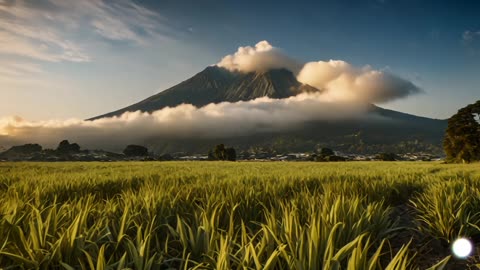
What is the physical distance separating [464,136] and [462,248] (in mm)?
58724

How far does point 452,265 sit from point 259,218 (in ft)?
9.26

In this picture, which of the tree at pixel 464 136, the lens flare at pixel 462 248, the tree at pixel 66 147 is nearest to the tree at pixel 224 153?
the tree at pixel 464 136

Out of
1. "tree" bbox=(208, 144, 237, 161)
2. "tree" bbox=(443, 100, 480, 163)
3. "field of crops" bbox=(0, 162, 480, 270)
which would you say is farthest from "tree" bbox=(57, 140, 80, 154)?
"field of crops" bbox=(0, 162, 480, 270)

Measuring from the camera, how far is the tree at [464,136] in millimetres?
52938

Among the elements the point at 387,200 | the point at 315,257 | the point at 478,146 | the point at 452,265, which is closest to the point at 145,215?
the point at 315,257

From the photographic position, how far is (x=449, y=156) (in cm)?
5606

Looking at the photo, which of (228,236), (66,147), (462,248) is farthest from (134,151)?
(228,236)

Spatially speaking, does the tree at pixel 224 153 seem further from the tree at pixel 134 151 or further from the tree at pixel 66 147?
the tree at pixel 66 147

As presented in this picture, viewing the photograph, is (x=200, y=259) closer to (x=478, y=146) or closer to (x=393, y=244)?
(x=393, y=244)

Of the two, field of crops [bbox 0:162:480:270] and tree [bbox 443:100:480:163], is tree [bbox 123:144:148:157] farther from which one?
field of crops [bbox 0:162:480:270]

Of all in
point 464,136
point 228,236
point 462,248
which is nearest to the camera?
point 228,236

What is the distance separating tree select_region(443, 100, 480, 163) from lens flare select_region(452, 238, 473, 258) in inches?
2181

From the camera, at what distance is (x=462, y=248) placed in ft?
15.4

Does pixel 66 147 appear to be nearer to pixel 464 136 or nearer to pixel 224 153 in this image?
pixel 224 153
